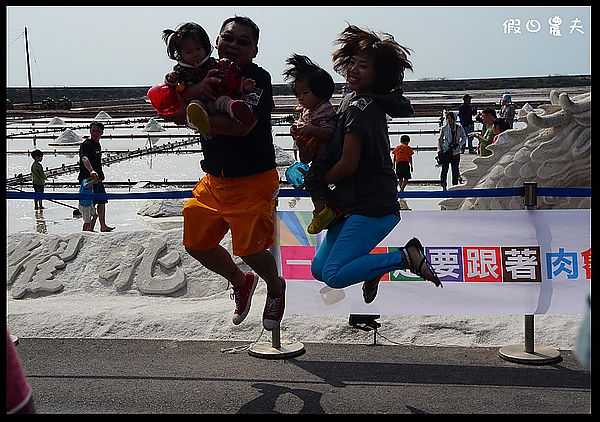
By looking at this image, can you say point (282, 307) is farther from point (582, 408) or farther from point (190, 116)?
point (582, 408)

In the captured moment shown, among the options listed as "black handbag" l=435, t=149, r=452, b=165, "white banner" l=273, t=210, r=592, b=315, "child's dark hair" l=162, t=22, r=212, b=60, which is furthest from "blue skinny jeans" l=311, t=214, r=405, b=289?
"black handbag" l=435, t=149, r=452, b=165

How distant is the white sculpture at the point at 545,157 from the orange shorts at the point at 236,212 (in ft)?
7.09

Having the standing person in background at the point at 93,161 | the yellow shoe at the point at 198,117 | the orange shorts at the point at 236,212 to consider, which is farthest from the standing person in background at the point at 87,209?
the yellow shoe at the point at 198,117

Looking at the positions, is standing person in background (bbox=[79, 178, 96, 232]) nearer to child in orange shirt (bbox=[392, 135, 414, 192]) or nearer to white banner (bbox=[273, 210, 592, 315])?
child in orange shirt (bbox=[392, 135, 414, 192])

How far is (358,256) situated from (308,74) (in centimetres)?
99

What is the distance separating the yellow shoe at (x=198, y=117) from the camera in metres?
4.36

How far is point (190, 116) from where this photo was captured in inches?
173

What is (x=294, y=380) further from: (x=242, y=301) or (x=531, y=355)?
(x=531, y=355)

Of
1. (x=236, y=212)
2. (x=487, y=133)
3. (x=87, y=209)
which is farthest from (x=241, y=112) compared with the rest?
(x=487, y=133)

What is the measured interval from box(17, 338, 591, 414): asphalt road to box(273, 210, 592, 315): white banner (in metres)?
0.37

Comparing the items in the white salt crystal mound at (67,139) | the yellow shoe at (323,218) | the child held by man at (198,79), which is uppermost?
the white salt crystal mound at (67,139)

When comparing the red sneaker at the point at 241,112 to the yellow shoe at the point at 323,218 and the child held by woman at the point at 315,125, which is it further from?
the yellow shoe at the point at 323,218

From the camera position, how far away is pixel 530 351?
595cm

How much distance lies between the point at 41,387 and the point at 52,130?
27264 mm
